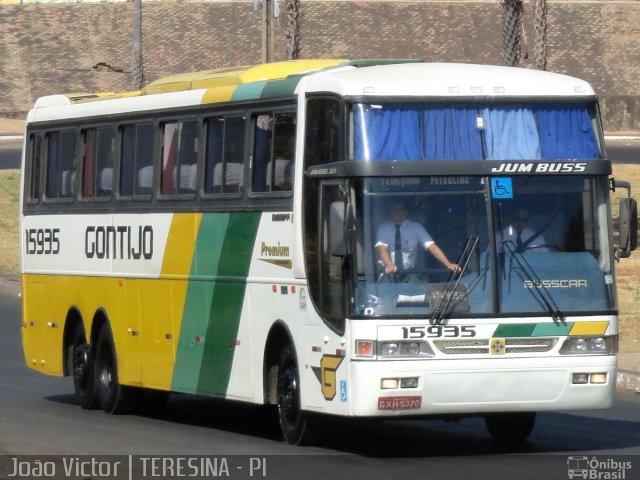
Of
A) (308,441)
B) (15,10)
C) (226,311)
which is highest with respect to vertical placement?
(15,10)

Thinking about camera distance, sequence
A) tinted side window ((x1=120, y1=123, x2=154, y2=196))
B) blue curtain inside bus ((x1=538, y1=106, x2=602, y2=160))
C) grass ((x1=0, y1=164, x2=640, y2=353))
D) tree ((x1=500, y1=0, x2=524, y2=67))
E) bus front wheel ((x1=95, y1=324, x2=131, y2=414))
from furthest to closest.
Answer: tree ((x1=500, y1=0, x2=524, y2=67)) → grass ((x1=0, y1=164, x2=640, y2=353)) → bus front wheel ((x1=95, y1=324, x2=131, y2=414)) → tinted side window ((x1=120, y1=123, x2=154, y2=196)) → blue curtain inside bus ((x1=538, y1=106, x2=602, y2=160))

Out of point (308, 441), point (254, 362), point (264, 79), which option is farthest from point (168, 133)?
point (308, 441)

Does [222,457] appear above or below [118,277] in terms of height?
below

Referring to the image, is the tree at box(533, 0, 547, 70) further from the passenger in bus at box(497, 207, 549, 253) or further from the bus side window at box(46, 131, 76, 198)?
the passenger in bus at box(497, 207, 549, 253)

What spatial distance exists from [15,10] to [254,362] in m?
71.6

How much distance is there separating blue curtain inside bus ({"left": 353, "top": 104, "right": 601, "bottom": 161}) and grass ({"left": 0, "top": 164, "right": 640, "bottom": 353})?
8.58 metres

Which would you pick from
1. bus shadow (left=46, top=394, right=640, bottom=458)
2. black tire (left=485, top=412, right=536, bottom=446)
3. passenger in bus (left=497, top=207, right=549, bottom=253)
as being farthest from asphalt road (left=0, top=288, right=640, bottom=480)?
passenger in bus (left=497, top=207, right=549, bottom=253)

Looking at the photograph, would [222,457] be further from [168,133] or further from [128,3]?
[128,3]

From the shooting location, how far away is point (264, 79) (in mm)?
13812

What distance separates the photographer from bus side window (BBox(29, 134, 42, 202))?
18.0m

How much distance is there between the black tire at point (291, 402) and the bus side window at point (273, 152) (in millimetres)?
1339

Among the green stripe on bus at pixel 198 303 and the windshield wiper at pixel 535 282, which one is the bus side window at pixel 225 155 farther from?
the windshield wiper at pixel 535 282

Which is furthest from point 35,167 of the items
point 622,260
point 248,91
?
point 622,260

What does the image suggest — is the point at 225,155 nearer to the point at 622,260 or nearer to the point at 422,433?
the point at 422,433
